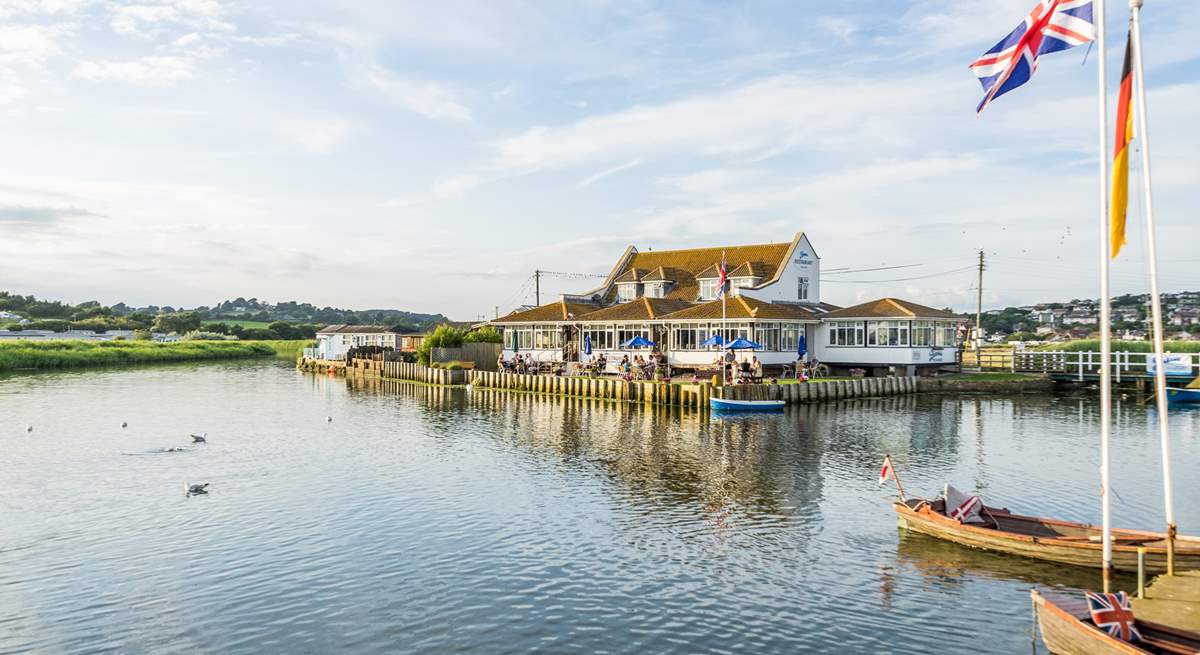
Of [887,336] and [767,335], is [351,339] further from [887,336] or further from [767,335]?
[887,336]

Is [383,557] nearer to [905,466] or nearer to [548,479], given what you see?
[548,479]

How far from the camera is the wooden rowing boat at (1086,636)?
11.7 meters

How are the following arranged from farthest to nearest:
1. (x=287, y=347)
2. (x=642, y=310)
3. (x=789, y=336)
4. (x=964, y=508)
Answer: (x=287, y=347) → (x=642, y=310) → (x=789, y=336) → (x=964, y=508)

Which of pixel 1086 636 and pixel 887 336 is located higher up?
pixel 887 336

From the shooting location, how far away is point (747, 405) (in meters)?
44.2

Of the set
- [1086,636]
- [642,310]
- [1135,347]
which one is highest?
[642,310]

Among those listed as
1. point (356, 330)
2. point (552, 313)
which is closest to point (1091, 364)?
point (552, 313)

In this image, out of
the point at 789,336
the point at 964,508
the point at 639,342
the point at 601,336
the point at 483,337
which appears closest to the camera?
the point at 964,508

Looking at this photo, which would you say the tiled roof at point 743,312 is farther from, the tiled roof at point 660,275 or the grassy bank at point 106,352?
the grassy bank at point 106,352

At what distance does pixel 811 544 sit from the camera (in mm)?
19609

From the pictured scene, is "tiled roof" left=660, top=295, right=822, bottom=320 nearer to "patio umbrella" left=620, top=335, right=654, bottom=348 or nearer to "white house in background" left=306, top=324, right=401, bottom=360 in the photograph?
"patio umbrella" left=620, top=335, right=654, bottom=348

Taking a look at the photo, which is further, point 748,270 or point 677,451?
point 748,270

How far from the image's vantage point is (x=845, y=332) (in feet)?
196

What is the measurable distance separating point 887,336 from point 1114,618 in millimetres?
47627
